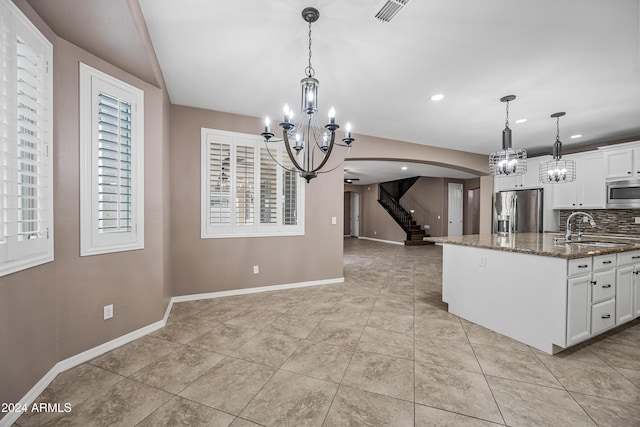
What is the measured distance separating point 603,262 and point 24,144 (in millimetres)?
4827

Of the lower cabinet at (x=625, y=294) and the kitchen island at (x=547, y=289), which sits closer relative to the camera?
the kitchen island at (x=547, y=289)

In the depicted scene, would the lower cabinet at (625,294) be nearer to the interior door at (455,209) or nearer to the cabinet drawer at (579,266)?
the cabinet drawer at (579,266)

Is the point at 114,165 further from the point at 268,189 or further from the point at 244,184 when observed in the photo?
the point at 268,189

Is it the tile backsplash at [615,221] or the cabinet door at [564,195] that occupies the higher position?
the cabinet door at [564,195]

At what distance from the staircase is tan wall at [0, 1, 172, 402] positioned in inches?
340

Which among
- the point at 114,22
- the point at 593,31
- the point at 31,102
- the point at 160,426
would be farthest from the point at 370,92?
the point at 160,426

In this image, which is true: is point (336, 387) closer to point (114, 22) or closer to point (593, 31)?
point (114, 22)

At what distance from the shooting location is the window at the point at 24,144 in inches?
60.9

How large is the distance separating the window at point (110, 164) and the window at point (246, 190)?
1.19 metres

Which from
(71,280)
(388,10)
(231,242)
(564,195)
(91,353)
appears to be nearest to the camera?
(388,10)

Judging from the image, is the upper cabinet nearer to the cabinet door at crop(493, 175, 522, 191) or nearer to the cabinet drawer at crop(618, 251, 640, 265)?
the cabinet door at crop(493, 175, 522, 191)

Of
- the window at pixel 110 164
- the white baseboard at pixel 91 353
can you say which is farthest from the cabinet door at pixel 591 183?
the window at pixel 110 164

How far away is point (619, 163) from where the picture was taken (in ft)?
15.1

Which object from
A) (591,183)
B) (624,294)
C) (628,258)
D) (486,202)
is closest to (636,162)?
(591,183)
